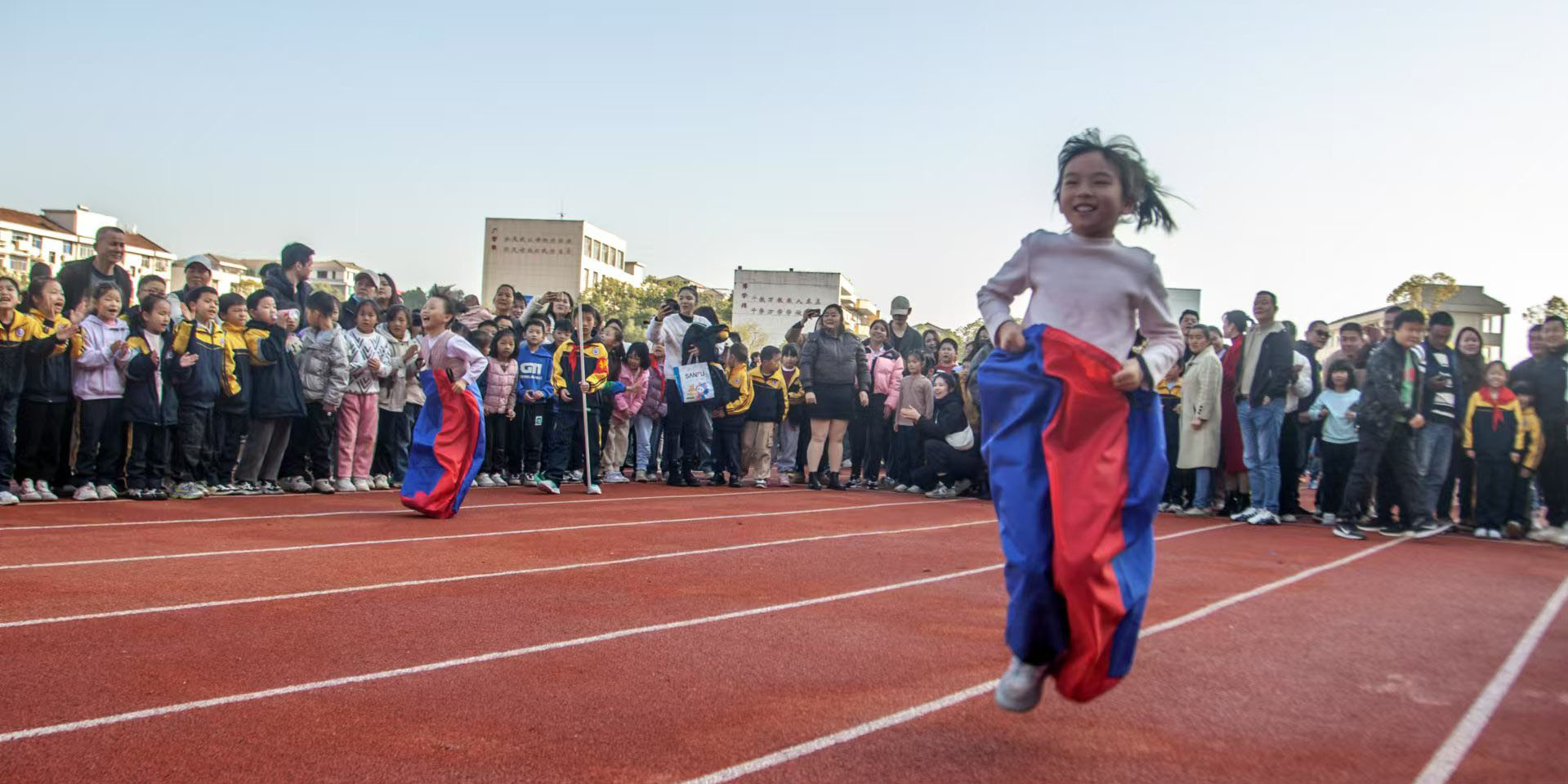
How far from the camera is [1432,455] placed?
1056cm

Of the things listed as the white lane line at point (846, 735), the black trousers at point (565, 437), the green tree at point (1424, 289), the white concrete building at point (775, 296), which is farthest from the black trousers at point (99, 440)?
the white concrete building at point (775, 296)

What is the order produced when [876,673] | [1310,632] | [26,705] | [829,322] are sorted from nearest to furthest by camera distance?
[26,705] → [876,673] → [1310,632] → [829,322]

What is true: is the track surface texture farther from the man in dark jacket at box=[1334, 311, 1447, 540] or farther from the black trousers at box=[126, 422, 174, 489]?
the man in dark jacket at box=[1334, 311, 1447, 540]

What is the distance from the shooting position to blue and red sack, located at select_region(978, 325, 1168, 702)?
124 inches

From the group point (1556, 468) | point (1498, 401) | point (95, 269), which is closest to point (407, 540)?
point (95, 269)

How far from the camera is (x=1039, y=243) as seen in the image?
12.2ft

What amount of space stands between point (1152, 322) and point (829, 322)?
32.9ft

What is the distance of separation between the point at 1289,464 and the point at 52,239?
114044 millimetres

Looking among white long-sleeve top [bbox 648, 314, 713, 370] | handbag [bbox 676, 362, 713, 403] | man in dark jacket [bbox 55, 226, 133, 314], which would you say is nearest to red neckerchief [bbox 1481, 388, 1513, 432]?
handbag [bbox 676, 362, 713, 403]

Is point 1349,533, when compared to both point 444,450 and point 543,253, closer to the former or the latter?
point 444,450

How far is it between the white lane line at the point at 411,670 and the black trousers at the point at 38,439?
6.59 metres

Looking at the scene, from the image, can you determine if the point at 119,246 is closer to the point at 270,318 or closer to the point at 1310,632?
the point at 270,318

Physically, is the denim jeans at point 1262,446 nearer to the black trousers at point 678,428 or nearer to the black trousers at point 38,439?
the black trousers at point 678,428

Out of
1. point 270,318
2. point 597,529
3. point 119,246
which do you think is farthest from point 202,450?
point 597,529
